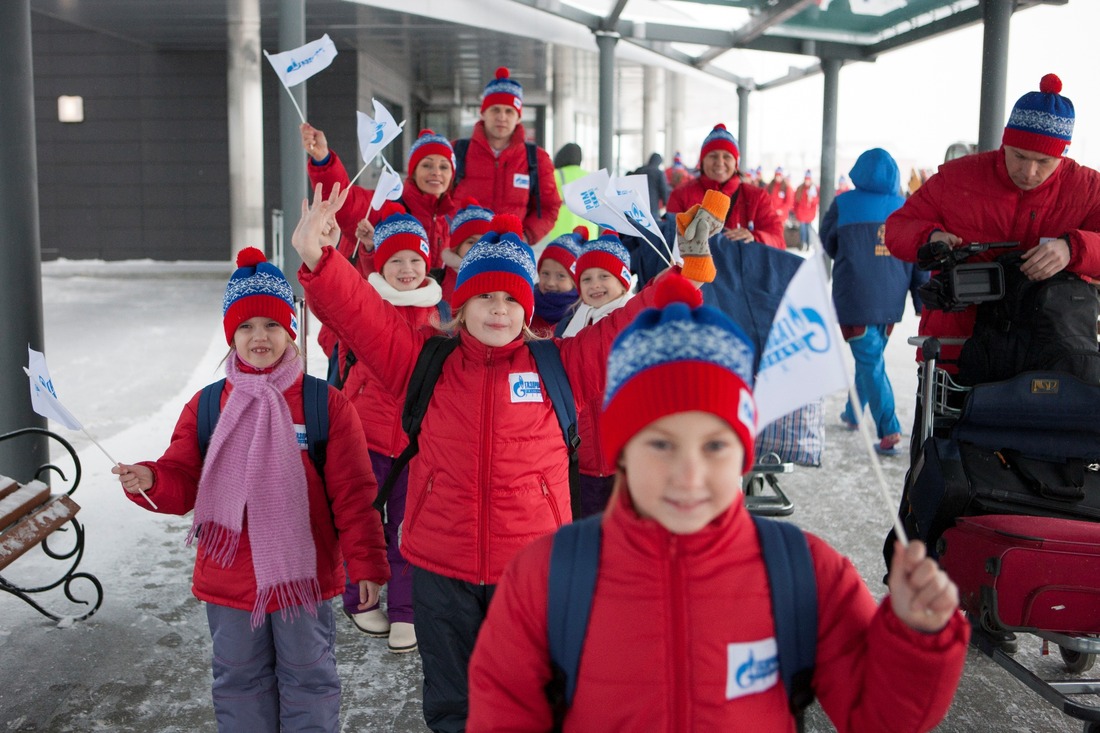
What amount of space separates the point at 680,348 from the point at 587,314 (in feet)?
8.24

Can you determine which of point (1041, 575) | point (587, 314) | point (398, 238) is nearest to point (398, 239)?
point (398, 238)

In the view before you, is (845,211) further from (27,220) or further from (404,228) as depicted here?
(27,220)

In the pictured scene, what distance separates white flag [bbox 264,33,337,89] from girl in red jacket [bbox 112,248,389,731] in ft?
5.80

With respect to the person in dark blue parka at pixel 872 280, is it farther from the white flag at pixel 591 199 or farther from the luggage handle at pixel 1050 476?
the luggage handle at pixel 1050 476

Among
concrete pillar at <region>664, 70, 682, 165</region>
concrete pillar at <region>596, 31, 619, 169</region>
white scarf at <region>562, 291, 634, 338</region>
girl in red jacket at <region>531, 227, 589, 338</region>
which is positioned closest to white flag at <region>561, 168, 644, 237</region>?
white scarf at <region>562, 291, 634, 338</region>

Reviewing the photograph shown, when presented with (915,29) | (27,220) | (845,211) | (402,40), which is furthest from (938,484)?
(402,40)

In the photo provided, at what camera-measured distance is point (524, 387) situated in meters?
2.72

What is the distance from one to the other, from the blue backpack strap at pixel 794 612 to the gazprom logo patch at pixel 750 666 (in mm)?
18

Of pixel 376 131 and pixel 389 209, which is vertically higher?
pixel 376 131

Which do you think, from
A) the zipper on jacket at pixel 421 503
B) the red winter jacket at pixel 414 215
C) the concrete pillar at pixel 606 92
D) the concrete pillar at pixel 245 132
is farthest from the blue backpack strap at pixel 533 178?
the concrete pillar at pixel 245 132

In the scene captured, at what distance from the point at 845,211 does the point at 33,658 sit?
5580 mm

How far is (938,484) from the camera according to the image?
124 inches

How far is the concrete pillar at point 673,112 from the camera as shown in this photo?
21.5 meters

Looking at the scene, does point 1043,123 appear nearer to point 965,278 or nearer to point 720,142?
point 965,278
